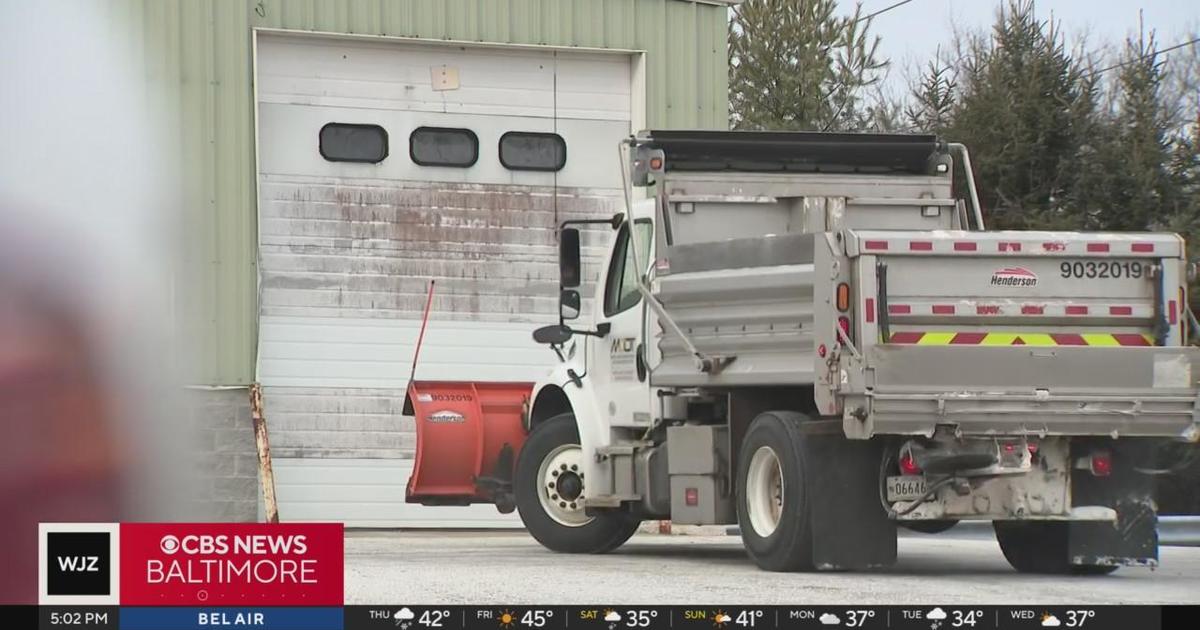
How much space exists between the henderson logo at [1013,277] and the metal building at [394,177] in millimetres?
8139

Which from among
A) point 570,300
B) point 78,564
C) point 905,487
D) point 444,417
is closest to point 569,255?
point 570,300

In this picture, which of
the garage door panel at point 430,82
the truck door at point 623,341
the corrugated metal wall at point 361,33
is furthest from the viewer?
the garage door panel at point 430,82

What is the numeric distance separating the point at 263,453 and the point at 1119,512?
8.61 m

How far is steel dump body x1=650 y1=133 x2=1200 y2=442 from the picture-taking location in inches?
355

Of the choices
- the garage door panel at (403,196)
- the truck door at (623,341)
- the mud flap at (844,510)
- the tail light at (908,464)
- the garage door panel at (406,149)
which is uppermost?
the garage door panel at (406,149)

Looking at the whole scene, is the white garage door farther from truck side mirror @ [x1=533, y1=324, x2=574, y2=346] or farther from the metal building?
truck side mirror @ [x1=533, y1=324, x2=574, y2=346]

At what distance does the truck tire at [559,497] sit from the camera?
12164 mm

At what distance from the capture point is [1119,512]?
9.48 m

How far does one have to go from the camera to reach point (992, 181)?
57.9ft

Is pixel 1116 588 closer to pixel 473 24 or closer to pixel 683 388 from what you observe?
pixel 683 388

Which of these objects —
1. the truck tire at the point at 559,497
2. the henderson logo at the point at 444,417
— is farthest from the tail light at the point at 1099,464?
the henderson logo at the point at 444,417

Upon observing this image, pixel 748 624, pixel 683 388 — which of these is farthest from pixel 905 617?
pixel 683 388

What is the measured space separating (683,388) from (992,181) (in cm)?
764

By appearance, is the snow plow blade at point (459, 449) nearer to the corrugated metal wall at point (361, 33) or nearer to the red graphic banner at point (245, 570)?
the corrugated metal wall at point (361, 33)
